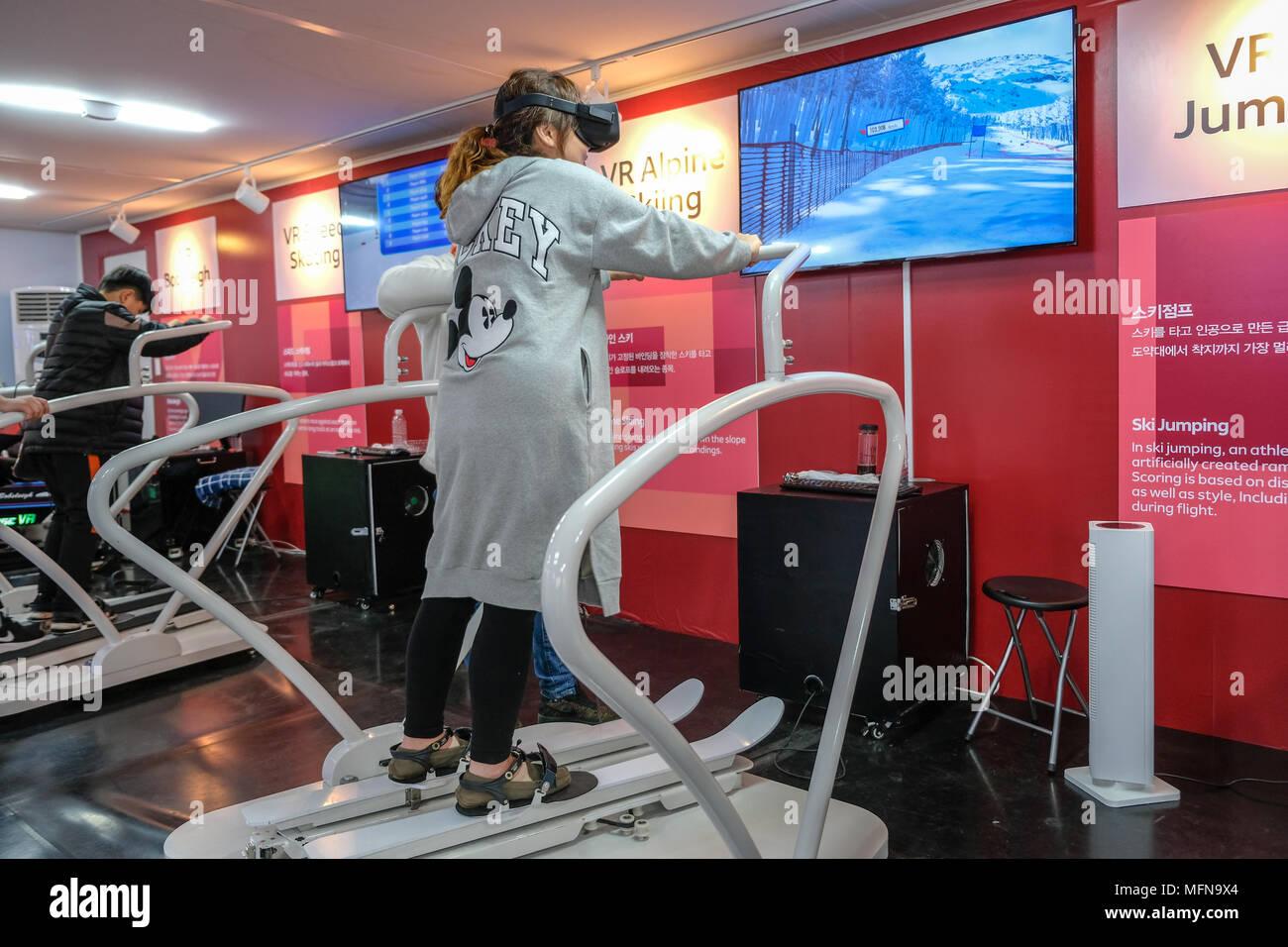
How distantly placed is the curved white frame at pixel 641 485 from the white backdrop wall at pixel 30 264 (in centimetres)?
827

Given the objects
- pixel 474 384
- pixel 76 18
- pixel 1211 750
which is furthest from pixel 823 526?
pixel 76 18

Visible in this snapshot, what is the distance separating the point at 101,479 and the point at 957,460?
105 inches

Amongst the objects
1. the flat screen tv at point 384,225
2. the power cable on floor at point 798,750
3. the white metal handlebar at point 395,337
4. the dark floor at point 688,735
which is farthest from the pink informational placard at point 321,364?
the power cable on floor at point 798,750

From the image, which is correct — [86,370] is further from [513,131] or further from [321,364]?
[513,131]

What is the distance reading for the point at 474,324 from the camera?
69.0 inches

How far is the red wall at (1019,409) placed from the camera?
2857 mm

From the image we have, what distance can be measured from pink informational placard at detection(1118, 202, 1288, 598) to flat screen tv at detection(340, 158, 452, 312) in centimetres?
337

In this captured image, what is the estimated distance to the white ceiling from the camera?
3377 mm

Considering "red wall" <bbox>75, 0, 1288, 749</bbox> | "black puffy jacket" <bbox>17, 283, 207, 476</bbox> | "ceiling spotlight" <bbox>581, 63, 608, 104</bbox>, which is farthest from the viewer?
"ceiling spotlight" <bbox>581, 63, 608, 104</bbox>

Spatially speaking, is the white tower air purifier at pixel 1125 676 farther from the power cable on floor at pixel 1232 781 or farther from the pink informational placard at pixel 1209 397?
the pink informational placard at pixel 1209 397

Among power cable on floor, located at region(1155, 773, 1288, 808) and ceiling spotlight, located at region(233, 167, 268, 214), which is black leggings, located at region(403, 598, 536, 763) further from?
ceiling spotlight, located at region(233, 167, 268, 214)

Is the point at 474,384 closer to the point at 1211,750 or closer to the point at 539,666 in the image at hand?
the point at 539,666

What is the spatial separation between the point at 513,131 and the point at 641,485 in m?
0.91

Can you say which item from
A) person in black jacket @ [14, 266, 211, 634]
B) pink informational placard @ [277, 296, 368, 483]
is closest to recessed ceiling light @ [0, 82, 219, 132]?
person in black jacket @ [14, 266, 211, 634]
